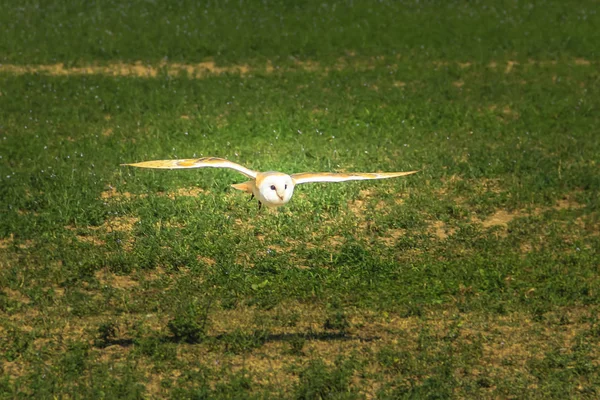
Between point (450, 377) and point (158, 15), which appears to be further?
point (158, 15)

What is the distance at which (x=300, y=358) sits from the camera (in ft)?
22.6

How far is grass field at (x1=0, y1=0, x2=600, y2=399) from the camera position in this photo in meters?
6.83

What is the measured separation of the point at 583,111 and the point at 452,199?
4.00 metres

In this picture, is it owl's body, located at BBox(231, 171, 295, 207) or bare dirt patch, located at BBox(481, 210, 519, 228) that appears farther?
bare dirt patch, located at BBox(481, 210, 519, 228)

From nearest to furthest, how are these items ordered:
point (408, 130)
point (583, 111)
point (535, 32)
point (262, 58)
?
1. point (408, 130)
2. point (583, 111)
3. point (262, 58)
4. point (535, 32)

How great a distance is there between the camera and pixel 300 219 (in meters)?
9.26

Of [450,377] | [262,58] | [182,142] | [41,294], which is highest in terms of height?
[262,58]

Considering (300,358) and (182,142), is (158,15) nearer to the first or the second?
(182,142)

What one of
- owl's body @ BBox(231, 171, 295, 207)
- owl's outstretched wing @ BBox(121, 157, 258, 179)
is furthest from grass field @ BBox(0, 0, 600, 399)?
owl's outstretched wing @ BBox(121, 157, 258, 179)

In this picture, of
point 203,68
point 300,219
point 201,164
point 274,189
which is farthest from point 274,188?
point 203,68

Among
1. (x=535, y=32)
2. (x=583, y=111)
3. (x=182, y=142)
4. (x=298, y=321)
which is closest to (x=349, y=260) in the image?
(x=298, y=321)

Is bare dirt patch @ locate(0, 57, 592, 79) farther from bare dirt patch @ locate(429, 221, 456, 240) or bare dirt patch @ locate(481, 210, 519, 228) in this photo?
bare dirt patch @ locate(429, 221, 456, 240)

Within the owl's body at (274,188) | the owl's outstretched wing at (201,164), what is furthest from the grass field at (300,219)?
the owl's outstretched wing at (201,164)

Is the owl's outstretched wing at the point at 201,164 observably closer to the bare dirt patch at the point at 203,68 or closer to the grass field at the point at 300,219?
the grass field at the point at 300,219
